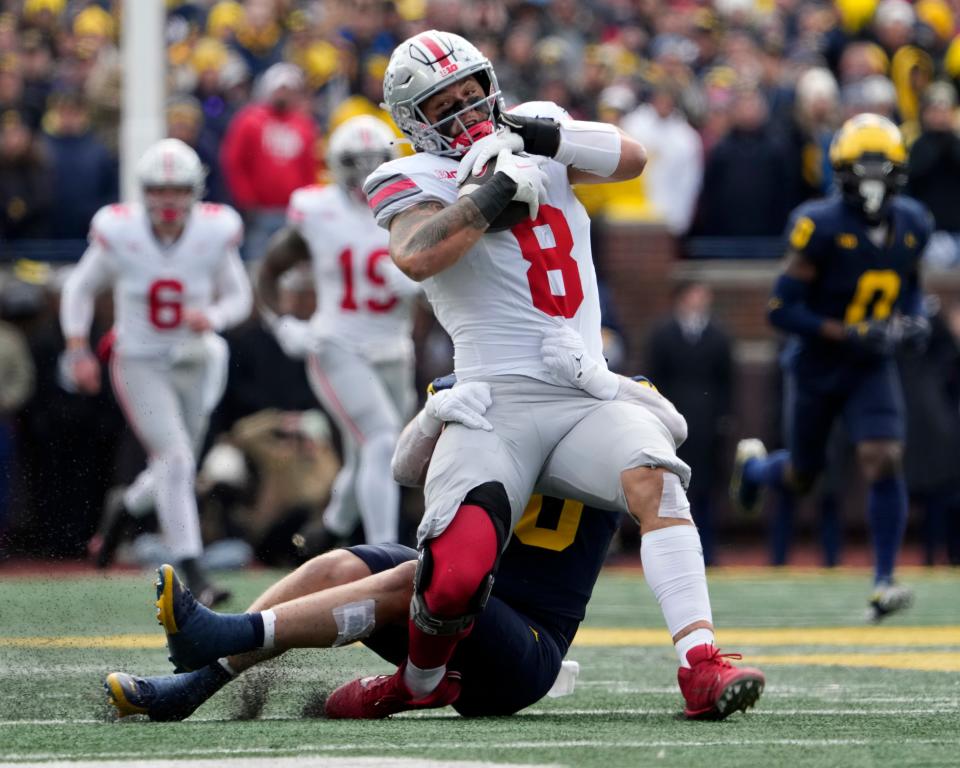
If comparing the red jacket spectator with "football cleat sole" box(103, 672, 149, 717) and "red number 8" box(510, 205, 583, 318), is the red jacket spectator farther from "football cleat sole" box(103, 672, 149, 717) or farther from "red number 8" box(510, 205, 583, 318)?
"football cleat sole" box(103, 672, 149, 717)

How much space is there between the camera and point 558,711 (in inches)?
195

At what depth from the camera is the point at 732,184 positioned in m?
14.0

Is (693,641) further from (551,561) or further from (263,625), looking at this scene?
(263,625)

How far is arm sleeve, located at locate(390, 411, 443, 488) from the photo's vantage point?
4.86 meters

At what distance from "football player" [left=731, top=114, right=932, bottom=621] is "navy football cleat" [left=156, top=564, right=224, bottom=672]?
455 centimetres

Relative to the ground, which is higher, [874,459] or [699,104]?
[699,104]

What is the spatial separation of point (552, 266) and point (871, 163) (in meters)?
4.02

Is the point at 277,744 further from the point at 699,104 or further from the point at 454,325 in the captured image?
the point at 699,104

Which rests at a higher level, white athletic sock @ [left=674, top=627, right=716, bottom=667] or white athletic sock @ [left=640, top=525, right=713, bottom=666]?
white athletic sock @ [left=640, top=525, right=713, bottom=666]

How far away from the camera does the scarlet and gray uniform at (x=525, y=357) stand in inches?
182

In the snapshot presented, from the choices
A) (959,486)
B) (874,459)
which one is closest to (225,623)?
(874,459)

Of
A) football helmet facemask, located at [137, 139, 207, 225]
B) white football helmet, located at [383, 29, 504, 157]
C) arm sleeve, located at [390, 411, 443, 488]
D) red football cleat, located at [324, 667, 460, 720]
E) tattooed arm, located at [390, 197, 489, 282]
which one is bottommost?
red football cleat, located at [324, 667, 460, 720]

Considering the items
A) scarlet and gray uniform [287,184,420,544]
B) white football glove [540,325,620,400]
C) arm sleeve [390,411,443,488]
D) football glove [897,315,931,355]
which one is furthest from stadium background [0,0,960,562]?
white football glove [540,325,620,400]

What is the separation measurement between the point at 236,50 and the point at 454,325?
957 centimetres
